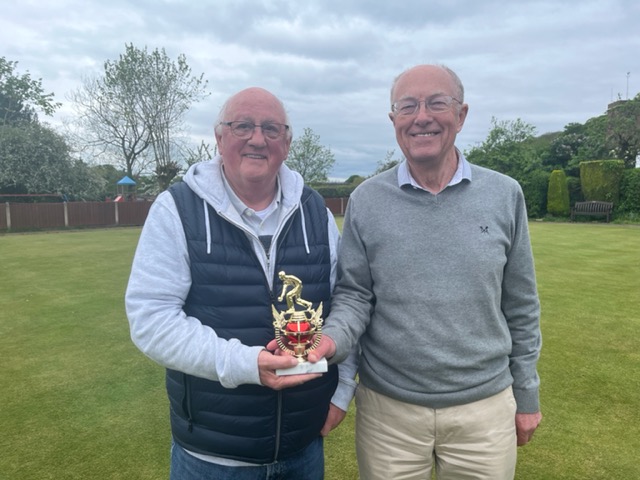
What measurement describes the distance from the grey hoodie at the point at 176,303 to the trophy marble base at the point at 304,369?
0.10m

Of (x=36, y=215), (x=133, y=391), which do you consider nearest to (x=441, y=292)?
(x=133, y=391)

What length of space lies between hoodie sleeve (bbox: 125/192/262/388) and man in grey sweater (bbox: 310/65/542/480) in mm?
467

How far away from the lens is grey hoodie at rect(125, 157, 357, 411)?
1.78 meters

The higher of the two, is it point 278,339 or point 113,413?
point 278,339

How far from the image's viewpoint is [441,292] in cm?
214

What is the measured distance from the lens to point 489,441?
7.25ft

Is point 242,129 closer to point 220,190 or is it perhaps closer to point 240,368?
point 220,190

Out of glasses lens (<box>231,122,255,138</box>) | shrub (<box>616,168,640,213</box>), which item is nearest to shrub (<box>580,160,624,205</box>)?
shrub (<box>616,168,640,213</box>)

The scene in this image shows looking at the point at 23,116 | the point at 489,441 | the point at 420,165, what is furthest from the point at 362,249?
the point at 23,116

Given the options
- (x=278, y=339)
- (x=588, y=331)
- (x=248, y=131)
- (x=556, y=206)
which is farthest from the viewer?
(x=556, y=206)

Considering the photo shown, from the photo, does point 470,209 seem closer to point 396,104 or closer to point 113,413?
point 396,104

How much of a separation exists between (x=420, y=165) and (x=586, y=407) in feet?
10.9

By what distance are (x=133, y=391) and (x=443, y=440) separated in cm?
350

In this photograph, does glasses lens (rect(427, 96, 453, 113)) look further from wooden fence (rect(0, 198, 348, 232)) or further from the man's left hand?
wooden fence (rect(0, 198, 348, 232))
